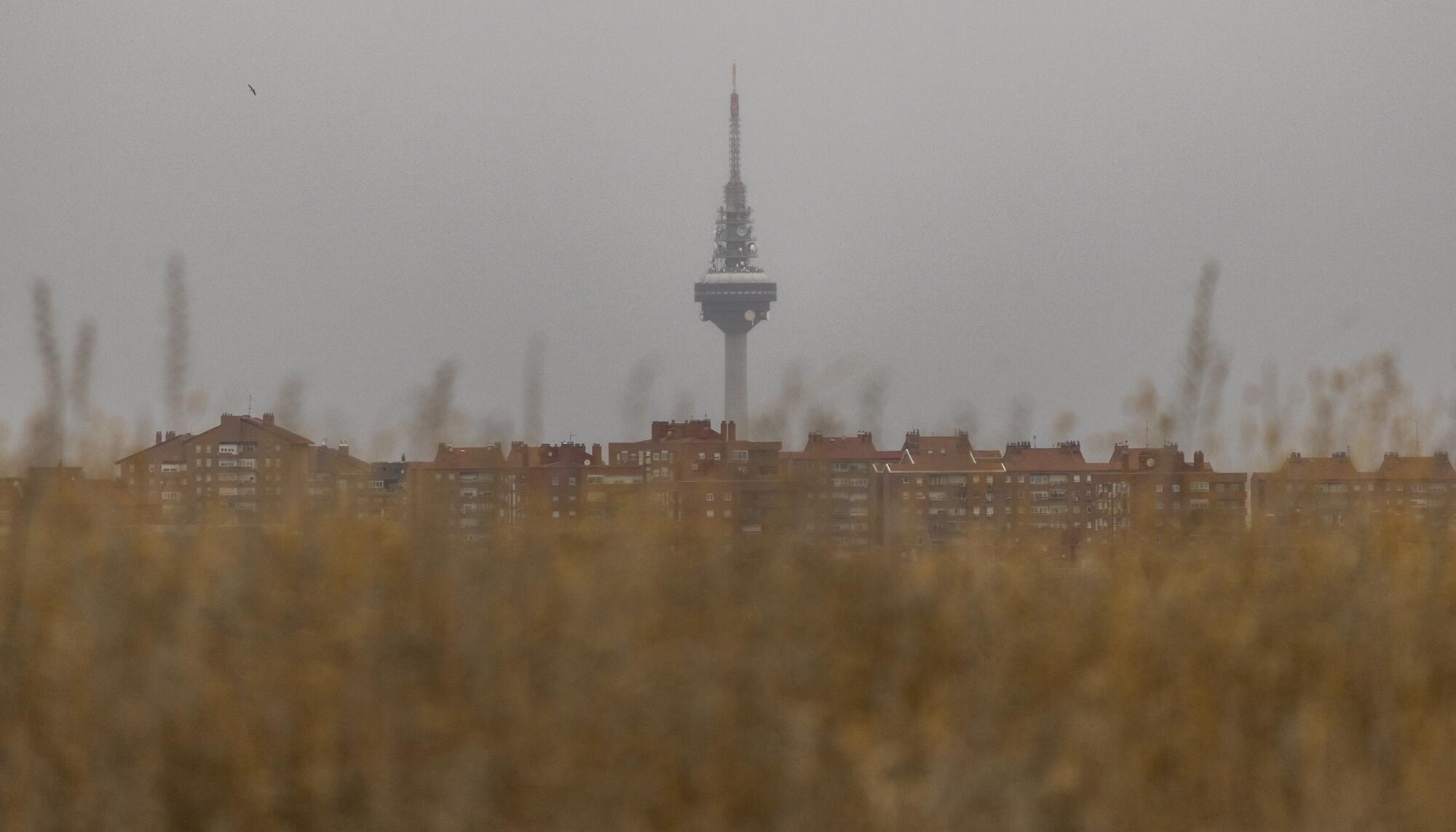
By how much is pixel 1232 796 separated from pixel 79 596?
2294 millimetres

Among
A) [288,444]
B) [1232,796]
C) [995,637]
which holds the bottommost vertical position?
[1232,796]

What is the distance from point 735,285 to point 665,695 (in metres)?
134

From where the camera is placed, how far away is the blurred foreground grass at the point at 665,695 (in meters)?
2.82

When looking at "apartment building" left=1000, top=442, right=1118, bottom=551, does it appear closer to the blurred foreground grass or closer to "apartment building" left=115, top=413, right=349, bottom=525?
the blurred foreground grass

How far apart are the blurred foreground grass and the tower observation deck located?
5106 inches

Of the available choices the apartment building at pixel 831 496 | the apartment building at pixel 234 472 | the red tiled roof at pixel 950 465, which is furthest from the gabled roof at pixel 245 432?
the red tiled roof at pixel 950 465

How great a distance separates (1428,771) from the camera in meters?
3.11

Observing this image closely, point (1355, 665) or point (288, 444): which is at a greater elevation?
point (288, 444)

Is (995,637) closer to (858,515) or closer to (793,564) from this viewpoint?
(793,564)

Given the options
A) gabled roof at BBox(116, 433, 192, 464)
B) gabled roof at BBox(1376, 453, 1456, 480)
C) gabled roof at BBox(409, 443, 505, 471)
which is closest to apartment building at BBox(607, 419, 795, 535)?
gabled roof at BBox(409, 443, 505, 471)

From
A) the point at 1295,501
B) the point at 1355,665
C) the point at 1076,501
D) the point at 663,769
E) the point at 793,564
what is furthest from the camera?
the point at 1076,501

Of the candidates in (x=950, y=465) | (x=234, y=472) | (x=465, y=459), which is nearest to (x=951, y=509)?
(x=465, y=459)

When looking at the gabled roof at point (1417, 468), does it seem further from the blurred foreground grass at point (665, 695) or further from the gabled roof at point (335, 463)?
the gabled roof at point (335, 463)

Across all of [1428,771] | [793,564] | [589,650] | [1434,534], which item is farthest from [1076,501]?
[589,650]
